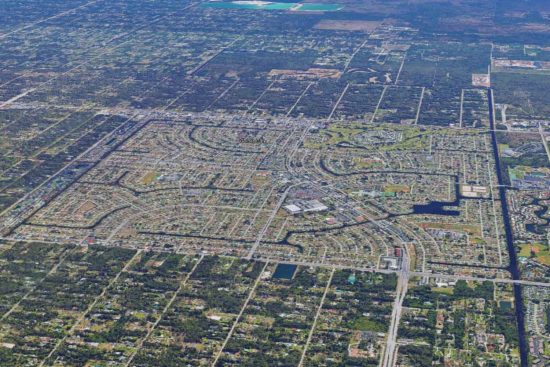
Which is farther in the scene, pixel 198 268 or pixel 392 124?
pixel 392 124

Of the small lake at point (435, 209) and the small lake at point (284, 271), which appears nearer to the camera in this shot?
the small lake at point (284, 271)

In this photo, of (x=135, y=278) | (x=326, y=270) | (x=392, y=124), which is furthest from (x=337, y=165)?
(x=135, y=278)

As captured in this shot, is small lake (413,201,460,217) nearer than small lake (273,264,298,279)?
No

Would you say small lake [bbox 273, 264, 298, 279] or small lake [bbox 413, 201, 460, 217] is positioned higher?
small lake [bbox 273, 264, 298, 279]

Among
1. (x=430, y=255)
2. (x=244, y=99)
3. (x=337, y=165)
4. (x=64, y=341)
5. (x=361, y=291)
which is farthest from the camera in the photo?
(x=244, y=99)

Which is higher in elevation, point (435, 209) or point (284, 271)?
point (284, 271)

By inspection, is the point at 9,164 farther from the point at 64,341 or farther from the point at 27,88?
the point at 64,341

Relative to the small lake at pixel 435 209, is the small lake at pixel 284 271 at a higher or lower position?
higher

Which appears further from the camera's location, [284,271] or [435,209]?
[435,209]
